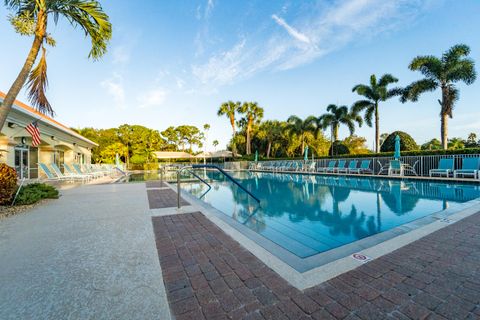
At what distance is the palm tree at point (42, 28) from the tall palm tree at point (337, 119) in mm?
22373

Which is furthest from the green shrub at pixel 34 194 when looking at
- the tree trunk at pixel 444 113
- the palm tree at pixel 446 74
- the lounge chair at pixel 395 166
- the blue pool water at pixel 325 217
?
the tree trunk at pixel 444 113

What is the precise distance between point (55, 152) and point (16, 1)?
48.6 ft

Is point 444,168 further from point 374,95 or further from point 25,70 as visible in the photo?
point 25,70

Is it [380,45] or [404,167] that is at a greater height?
[380,45]

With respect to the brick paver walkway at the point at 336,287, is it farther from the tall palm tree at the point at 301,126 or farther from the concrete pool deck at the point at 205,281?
the tall palm tree at the point at 301,126

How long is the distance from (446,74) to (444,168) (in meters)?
8.83

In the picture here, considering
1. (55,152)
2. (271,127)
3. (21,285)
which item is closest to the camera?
(21,285)

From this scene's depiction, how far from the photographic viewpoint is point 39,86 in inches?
227

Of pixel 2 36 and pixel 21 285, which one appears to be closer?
pixel 21 285

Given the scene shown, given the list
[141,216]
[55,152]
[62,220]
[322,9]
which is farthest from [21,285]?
[55,152]

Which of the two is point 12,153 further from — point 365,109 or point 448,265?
point 365,109

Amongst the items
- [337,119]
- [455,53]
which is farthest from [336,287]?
[337,119]

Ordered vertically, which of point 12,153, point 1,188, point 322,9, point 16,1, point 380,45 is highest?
point 322,9

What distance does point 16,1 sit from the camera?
5246mm
